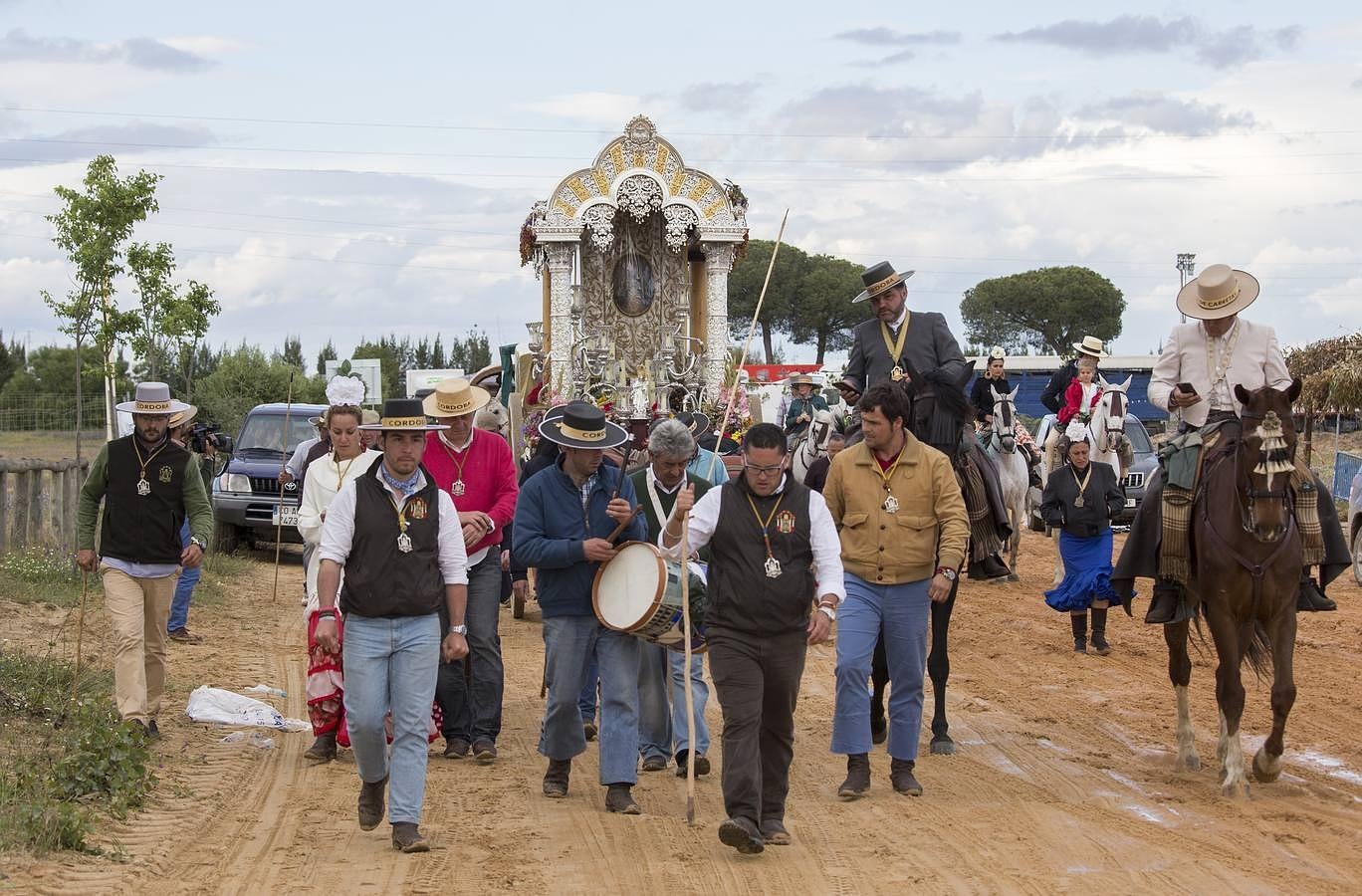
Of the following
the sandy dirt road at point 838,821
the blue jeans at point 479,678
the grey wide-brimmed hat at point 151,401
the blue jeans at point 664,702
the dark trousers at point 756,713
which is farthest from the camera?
the grey wide-brimmed hat at point 151,401

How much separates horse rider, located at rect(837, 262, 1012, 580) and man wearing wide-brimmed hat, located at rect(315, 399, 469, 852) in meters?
3.59

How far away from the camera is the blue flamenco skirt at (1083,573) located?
13891 millimetres

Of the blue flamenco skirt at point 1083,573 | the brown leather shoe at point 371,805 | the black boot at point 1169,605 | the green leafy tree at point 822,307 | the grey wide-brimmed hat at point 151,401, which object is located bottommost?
the brown leather shoe at point 371,805

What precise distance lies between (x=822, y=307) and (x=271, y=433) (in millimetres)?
57778

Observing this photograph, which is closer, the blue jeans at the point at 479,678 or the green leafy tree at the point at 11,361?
the blue jeans at the point at 479,678

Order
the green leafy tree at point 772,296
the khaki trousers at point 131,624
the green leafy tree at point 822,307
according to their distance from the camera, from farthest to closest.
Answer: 1. the green leafy tree at point 822,307
2. the green leafy tree at point 772,296
3. the khaki trousers at point 131,624

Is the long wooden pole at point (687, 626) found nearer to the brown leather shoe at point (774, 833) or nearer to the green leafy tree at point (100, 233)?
the brown leather shoe at point (774, 833)

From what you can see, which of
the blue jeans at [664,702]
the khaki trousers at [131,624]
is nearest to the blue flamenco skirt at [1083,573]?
the blue jeans at [664,702]

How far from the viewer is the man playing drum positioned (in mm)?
8859

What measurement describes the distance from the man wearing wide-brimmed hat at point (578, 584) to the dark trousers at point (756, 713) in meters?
1.02

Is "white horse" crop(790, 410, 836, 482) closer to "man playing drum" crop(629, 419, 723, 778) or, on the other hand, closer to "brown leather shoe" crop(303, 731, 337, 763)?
"man playing drum" crop(629, 419, 723, 778)

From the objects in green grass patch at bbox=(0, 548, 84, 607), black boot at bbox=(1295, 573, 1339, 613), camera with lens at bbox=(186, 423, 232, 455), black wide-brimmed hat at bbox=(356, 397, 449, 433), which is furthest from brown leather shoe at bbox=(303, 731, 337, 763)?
camera with lens at bbox=(186, 423, 232, 455)

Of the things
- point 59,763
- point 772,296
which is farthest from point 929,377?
point 772,296

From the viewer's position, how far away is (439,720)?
1005 centimetres
